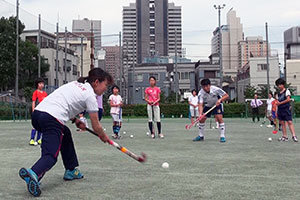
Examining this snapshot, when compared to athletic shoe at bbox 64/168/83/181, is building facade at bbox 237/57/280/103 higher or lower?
higher

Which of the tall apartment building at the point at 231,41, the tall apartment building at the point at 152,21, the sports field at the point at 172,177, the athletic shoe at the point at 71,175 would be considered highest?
the tall apartment building at the point at 152,21

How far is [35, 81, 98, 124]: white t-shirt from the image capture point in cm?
412

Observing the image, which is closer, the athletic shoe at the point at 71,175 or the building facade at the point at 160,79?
the athletic shoe at the point at 71,175

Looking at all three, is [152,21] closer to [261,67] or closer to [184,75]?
[184,75]

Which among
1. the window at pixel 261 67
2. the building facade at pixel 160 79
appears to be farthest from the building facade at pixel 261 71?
the building facade at pixel 160 79

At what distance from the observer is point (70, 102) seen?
4.18 m

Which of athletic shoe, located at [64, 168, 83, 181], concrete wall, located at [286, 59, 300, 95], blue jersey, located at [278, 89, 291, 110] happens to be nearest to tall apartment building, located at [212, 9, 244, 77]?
concrete wall, located at [286, 59, 300, 95]

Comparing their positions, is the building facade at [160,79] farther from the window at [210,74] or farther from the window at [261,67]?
the window at [261,67]

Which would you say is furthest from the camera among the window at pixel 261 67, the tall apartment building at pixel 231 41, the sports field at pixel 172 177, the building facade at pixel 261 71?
the tall apartment building at pixel 231 41

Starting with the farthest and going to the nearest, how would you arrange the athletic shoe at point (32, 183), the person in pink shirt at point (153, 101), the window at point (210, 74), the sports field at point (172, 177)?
the window at point (210, 74) → the person in pink shirt at point (153, 101) → the sports field at point (172, 177) → the athletic shoe at point (32, 183)

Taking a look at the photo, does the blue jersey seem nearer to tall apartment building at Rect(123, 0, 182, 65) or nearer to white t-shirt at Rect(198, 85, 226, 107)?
white t-shirt at Rect(198, 85, 226, 107)

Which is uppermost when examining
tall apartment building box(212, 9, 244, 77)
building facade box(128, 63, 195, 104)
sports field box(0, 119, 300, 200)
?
tall apartment building box(212, 9, 244, 77)

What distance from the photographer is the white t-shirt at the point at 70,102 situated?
4.12 m

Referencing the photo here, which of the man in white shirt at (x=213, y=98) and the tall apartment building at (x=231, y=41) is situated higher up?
the tall apartment building at (x=231, y=41)
